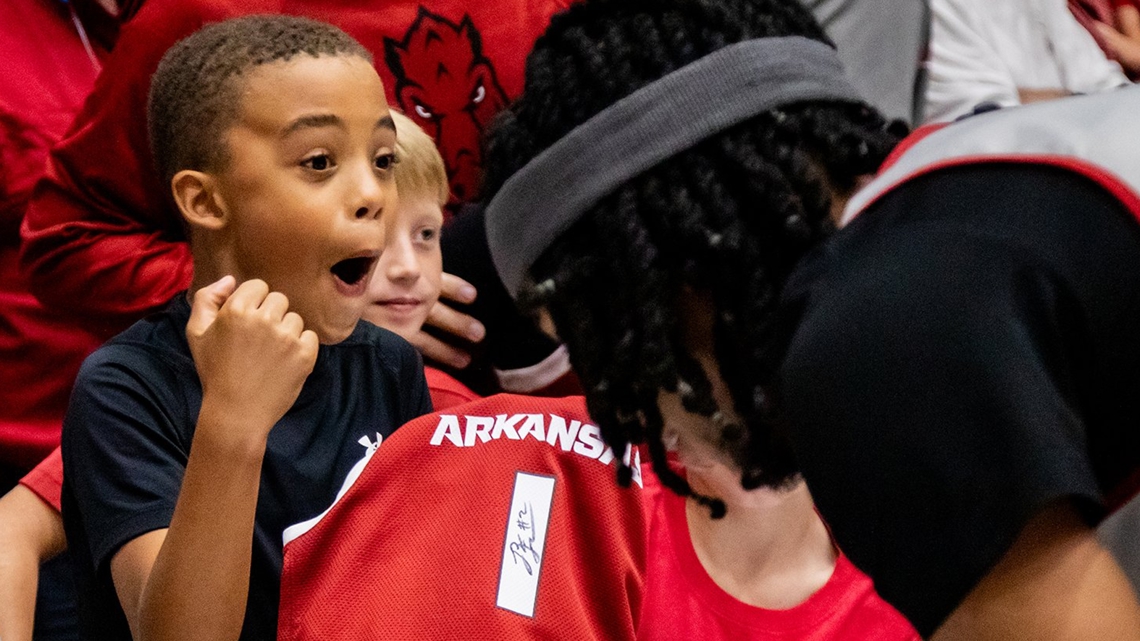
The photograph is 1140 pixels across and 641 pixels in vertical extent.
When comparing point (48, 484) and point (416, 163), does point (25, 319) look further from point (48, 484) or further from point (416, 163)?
point (416, 163)

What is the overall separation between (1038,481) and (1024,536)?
48 mm

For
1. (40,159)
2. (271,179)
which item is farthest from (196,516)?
(40,159)

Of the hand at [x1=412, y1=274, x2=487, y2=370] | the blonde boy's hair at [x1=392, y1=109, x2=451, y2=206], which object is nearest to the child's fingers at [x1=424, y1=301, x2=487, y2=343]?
the hand at [x1=412, y1=274, x2=487, y2=370]

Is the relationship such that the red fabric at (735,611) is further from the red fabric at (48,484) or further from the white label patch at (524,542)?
the red fabric at (48,484)

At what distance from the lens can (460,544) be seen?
119 centimetres

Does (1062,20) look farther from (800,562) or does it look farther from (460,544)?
(460,544)

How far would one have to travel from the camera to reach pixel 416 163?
1.59m

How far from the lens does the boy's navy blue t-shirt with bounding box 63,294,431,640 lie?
1.19 m

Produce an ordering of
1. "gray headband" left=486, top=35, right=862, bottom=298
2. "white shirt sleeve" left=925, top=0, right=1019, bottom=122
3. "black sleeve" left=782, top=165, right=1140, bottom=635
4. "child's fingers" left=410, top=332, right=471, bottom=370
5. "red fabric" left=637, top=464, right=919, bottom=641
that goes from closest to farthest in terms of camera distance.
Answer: "black sleeve" left=782, top=165, right=1140, bottom=635 < "gray headband" left=486, top=35, right=862, bottom=298 < "red fabric" left=637, top=464, right=919, bottom=641 < "child's fingers" left=410, top=332, right=471, bottom=370 < "white shirt sleeve" left=925, top=0, right=1019, bottom=122

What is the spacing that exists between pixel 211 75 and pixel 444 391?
52 centimetres

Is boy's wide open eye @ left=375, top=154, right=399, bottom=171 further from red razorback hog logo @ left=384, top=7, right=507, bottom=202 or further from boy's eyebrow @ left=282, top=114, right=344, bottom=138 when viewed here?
red razorback hog logo @ left=384, top=7, right=507, bottom=202

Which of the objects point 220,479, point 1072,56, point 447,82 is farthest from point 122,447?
point 1072,56

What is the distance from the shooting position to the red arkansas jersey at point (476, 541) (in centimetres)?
115
